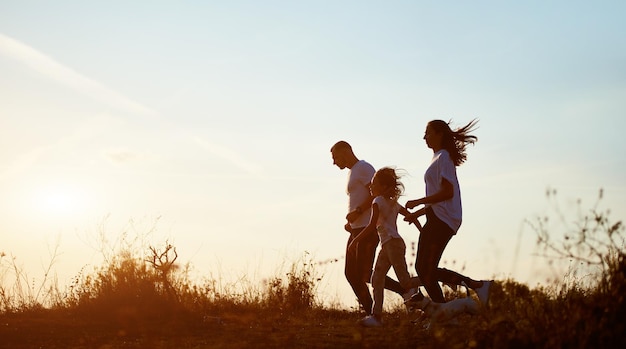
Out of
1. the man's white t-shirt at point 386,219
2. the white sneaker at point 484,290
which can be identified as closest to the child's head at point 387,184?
the man's white t-shirt at point 386,219

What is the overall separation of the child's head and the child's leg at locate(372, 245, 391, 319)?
582 mm

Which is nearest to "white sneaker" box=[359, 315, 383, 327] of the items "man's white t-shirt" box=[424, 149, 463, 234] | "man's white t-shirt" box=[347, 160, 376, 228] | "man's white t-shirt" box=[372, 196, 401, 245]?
"man's white t-shirt" box=[372, 196, 401, 245]

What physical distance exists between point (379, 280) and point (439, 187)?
137cm

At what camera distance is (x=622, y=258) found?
20.3 feet

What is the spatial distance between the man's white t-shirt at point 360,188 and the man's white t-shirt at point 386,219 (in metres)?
0.45

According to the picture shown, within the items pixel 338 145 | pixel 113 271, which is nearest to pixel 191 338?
pixel 338 145

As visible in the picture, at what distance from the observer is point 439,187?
8.01 metres

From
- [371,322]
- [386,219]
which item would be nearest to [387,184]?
[386,219]

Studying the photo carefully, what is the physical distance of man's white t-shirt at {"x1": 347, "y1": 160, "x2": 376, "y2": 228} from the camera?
9.18m

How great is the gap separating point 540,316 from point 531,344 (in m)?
0.29

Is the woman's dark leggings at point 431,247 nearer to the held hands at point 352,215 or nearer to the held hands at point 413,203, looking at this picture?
the held hands at point 413,203

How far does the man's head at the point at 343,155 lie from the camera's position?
30.8 ft

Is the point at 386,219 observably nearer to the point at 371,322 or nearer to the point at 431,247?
the point at 431,247

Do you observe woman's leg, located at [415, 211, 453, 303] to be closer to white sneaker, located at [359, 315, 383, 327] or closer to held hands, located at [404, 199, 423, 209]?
held hands, located at [404, 199, 423, 209]
